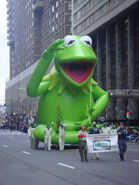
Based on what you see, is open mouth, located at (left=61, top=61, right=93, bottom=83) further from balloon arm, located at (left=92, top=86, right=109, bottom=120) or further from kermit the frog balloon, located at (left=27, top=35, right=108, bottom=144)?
balloon arm, located at (left=92, top=86, right=109, bottom=120)

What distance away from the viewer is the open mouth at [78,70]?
21.6 m

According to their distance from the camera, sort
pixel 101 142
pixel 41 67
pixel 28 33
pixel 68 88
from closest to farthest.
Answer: pixel 101 142 → pixel 41 67 → pixel 68 88 → pixel 28 33

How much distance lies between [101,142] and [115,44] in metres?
45.0

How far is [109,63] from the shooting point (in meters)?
61.7

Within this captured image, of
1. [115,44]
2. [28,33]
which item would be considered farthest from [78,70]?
[28,33]

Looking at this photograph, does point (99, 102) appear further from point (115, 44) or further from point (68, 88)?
point (115, 44)

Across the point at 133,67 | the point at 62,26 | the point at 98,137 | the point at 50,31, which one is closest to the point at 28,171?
the point at 98,137

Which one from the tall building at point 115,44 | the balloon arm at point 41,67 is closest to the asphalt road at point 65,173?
the balloon arm at point 41,67

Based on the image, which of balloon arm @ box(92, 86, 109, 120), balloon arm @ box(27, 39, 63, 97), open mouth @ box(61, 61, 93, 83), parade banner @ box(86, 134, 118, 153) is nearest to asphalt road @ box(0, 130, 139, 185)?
parade banner @ box(86, 134, 118, 153)

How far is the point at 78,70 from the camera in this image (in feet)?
71.3

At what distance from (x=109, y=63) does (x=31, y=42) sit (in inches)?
2620

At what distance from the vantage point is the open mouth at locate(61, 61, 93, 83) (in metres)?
21.6

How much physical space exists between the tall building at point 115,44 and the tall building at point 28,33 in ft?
47.4

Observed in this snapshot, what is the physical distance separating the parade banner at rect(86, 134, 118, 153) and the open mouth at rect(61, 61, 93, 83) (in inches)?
190
